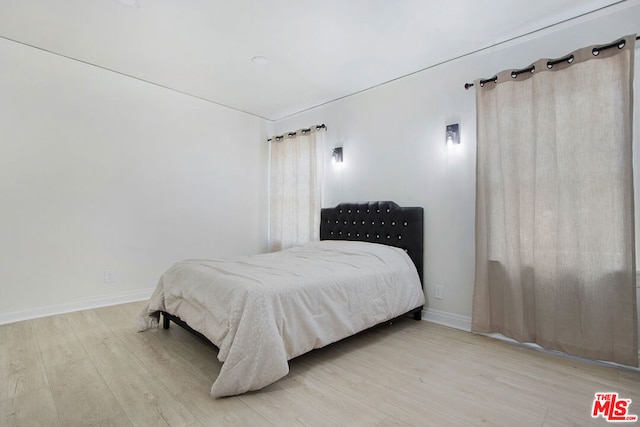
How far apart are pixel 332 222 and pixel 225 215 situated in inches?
63.5

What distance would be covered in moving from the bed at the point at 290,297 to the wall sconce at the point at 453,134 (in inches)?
28.5

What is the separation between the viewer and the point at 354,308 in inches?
90.9

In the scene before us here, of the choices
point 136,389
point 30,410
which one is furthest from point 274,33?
point 30,410

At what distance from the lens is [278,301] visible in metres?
1.86

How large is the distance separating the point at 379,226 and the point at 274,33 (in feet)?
6.86

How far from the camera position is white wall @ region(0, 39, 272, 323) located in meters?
2.88

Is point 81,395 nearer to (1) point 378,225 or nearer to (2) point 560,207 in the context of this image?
(1) point 378,225

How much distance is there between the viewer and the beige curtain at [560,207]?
2023 millimetres

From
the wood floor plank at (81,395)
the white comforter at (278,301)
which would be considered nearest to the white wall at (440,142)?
the white comforter at (278,301)

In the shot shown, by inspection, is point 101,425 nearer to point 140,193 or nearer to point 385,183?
point 140,193

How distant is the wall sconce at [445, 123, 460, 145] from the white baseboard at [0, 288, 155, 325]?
3.71 metres

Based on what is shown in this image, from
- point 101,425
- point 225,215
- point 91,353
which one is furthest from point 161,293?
point 225,215

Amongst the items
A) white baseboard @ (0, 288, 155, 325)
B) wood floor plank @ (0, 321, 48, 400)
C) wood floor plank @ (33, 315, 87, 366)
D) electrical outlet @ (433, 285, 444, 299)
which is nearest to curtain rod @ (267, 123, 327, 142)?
electrical outlet @ (433, 285, 444, 299)

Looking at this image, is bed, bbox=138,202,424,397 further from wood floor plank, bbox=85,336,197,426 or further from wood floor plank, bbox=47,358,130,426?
wood floor plank, bbox=47,358,130,426
